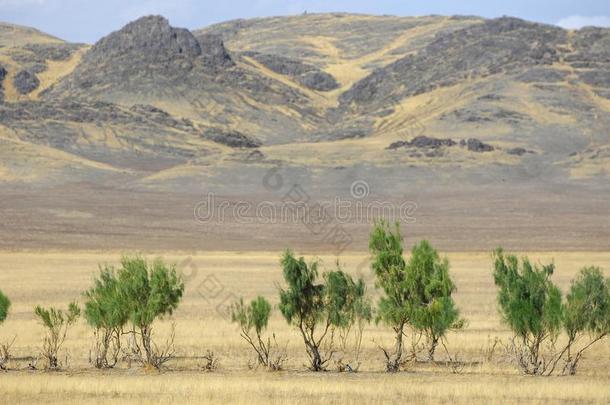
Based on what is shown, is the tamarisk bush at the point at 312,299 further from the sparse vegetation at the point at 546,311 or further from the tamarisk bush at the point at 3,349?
the tamarisk bush at the point at 3,349

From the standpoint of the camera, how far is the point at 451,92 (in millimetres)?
156750

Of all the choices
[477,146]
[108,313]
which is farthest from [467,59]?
[108,313]

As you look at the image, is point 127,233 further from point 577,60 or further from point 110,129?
point 577,60

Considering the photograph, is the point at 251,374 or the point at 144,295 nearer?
the point at 251,374

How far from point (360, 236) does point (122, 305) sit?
53609 mm

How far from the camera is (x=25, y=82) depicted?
18088 centimetres

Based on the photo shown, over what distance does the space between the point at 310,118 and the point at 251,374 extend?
153 metres

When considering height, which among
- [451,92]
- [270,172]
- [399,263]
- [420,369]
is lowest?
[420,369]

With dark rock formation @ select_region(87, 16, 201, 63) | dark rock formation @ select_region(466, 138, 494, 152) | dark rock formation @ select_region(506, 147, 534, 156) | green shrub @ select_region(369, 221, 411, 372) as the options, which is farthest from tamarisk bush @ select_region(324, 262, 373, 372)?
dark rock formation @ select_region(87, 16, 201, 63)

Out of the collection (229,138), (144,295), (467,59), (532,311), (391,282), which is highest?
(467,59)

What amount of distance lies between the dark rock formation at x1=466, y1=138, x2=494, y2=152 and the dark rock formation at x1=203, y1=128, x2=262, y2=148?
3365 cm

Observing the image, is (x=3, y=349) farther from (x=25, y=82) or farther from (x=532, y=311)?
→ (x=25, y=82)

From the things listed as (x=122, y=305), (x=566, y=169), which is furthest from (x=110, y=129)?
(x=122, y=305)

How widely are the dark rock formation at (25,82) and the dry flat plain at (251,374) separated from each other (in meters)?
137
